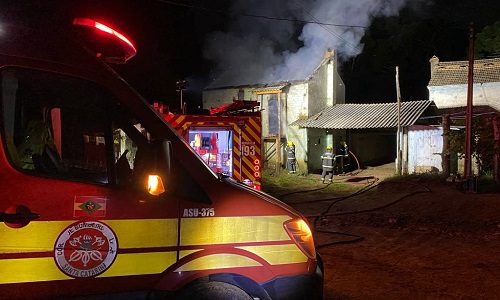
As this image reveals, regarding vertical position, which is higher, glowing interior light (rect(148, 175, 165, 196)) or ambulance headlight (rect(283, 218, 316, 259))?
glowing interior light (rect(148, 175, 165, 196))

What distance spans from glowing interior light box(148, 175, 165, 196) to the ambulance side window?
28 cm

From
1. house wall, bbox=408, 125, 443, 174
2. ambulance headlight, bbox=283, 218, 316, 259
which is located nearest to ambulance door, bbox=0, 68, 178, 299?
ambulance headlight, bbox=283, 218, 316, 259

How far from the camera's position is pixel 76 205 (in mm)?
2645

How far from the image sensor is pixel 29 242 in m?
2.55

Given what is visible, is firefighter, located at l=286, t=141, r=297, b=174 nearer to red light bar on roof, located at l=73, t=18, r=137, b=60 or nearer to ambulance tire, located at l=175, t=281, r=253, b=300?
red light bar on roof, located at l=73, t=18, r=137, b=60

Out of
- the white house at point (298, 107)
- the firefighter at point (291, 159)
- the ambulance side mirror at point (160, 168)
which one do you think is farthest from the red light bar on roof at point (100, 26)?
the white house at point (298, 107)

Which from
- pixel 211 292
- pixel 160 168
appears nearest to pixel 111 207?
pixel 160 168

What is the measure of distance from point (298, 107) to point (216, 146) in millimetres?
12467

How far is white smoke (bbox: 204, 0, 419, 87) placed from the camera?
22.4 m

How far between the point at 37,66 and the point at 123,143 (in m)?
0.74

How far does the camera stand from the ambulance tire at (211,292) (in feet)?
9.18

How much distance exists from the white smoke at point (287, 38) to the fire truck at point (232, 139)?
1277cm

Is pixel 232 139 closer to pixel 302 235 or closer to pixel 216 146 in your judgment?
pixel 216 146

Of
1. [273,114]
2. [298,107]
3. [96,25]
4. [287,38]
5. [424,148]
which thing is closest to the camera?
[96,25]
